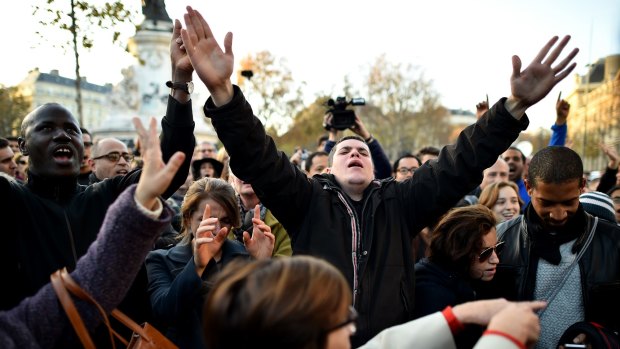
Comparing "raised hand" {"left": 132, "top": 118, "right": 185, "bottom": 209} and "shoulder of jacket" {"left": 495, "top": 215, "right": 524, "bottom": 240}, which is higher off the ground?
"raised hand" {"left": 132, "top": 118, "right": 185, "bottom": 209}

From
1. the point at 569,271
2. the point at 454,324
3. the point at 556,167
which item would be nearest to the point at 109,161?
the point at 556,167

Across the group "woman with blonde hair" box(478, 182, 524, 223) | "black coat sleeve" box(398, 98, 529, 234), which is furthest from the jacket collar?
"woman with blonde hair" box(478, 182, 524, 223)

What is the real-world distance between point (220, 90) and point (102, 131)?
67.1 feet

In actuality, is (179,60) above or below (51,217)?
above

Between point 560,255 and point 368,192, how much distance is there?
108 cm

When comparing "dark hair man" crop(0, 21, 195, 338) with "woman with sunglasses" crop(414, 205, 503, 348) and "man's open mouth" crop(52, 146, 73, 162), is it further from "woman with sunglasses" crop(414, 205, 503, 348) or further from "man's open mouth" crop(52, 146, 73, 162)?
"woman with sunglasses" crop(414, 205, 503, 348)

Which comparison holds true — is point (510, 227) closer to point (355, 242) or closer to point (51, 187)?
point (355, 242)

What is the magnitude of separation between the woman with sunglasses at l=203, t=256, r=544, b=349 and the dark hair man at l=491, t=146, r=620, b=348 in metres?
1.43

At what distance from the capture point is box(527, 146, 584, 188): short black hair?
3.24 meters

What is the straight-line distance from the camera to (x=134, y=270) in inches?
71.3

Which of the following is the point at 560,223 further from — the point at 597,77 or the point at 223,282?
the point at 597,77

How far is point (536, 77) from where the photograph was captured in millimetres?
3035

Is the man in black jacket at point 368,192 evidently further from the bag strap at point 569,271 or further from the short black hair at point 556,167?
the bag strap at point 569,271

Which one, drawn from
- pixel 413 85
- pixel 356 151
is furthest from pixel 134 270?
pixel 413 85
